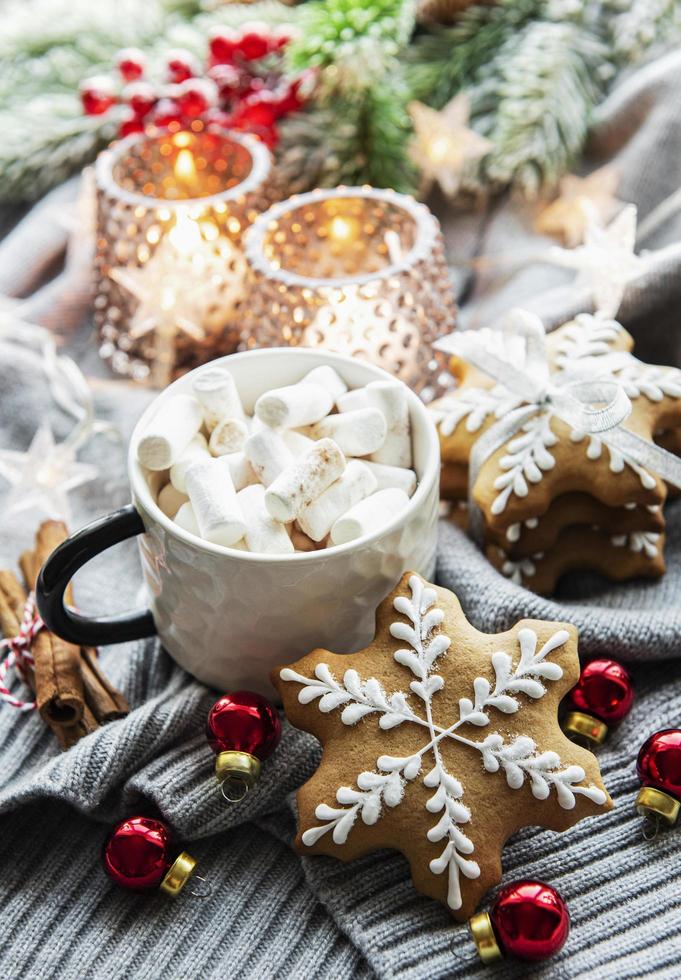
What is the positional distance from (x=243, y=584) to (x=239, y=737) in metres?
0.12

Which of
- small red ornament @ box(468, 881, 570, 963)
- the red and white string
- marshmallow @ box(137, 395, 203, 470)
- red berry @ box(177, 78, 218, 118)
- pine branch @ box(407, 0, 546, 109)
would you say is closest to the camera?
small red ornament @ box(468, 881, 570, 963)

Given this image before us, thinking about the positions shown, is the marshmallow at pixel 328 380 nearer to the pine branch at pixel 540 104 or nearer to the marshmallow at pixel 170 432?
the marshmallow at pixel 170 432

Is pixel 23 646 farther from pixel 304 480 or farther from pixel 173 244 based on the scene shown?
pixel 173 244

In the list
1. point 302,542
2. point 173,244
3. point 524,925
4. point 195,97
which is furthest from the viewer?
point 195,97

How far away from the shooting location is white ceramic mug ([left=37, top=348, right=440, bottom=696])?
74cm

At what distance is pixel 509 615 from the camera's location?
862mm

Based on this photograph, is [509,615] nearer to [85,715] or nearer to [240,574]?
[240,574]

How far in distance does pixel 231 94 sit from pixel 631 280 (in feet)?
1.84

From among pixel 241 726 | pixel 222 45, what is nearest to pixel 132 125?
pixel 222 45

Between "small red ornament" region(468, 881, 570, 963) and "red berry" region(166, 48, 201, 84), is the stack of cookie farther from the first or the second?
"red berry" region(166, 48, 201, 84)

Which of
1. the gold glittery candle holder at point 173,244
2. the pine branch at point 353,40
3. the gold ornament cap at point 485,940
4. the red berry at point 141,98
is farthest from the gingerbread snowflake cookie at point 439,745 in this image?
the red berry at point 141,98

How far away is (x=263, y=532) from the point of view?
2.50 ft

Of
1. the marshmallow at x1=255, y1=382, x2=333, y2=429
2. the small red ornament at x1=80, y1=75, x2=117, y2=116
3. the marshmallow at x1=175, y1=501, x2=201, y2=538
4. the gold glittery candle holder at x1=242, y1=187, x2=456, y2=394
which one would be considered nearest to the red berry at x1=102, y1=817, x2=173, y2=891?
the marshmallow at x1=175, y1=501, x2=201, y2=538

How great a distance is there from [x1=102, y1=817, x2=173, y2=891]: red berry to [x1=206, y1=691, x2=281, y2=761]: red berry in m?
0.08
